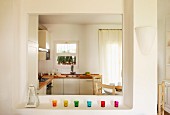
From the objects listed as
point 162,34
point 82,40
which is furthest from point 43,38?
point 162,34

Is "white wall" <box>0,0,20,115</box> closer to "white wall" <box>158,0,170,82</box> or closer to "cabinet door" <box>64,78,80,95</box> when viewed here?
"cabinet door" <box>64,78,80,95</box>

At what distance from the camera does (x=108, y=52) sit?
531 centimetres

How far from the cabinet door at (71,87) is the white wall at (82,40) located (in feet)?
3.71

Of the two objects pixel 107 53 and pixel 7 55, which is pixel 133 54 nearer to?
pixel 7 55

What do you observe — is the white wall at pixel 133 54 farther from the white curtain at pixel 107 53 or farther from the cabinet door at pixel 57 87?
the white curtain at pixel 107 53

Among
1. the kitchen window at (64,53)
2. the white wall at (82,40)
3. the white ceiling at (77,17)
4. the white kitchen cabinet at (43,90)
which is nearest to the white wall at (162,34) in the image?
the white wall at (82,40)

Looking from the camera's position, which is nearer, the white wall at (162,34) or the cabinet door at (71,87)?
the cabinet door at (71,87)

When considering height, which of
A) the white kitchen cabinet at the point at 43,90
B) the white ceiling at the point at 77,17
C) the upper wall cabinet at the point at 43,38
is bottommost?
the white kitchen cabinet at the point at 43,90

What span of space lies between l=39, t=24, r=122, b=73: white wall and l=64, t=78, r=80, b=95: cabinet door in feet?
3.71

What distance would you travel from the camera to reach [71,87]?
9.09 ft

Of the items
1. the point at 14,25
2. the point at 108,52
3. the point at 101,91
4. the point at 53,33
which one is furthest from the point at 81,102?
the point at 108,52

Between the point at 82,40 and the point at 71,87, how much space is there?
2.62 m

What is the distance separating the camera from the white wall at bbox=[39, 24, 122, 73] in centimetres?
441

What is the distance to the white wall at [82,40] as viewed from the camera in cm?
441
